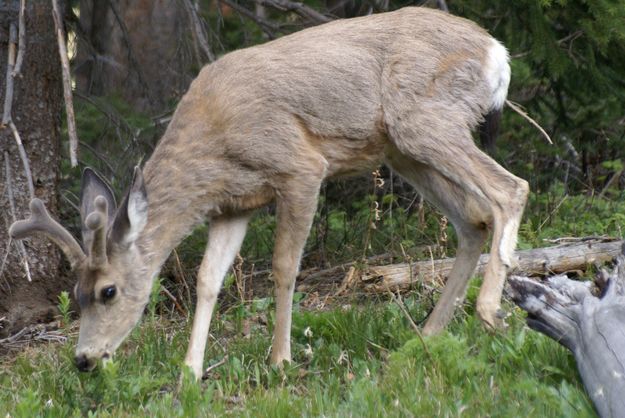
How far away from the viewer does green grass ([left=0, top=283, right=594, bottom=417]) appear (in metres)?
4.99

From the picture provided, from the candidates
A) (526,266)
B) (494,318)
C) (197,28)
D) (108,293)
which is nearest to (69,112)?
(108,293)

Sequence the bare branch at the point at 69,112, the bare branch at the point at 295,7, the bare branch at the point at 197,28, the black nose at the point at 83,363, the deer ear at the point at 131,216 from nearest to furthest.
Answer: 1. the bare branch at the point at 69,112
2. the black nose at the point at 83,363
3. the deer ear at the point at 131,216
4. the bare branch at the point at 197,28
5. the bare branch at the point at 295,7

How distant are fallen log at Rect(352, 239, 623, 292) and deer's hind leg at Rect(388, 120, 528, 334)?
0.56 m

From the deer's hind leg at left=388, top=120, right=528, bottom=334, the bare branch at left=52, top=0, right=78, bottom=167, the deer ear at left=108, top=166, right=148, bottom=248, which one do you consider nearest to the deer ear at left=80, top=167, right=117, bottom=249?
the deer ear at left=108, top=166, right=148, bottom=248

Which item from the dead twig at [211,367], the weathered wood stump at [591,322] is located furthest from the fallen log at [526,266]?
the weathered wood stump at [591,322]

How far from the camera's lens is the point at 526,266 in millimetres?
7863

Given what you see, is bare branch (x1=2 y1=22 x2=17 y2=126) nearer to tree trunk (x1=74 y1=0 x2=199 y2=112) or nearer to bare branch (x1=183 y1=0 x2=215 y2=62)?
bare branch (x1=183 y1=0 x2=215 y2=62)

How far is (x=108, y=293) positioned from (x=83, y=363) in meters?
0.48

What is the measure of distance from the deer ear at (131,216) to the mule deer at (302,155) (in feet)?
0.04

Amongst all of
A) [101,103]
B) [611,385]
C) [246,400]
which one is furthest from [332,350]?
[101,103]

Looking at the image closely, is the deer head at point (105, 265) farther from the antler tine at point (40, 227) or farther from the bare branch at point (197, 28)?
the bare branch at point (197, 28)

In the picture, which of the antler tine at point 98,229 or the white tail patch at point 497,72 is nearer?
the antler tine at point 98,229

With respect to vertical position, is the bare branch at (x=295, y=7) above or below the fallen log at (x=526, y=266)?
above

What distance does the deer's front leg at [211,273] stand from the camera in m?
6.64
